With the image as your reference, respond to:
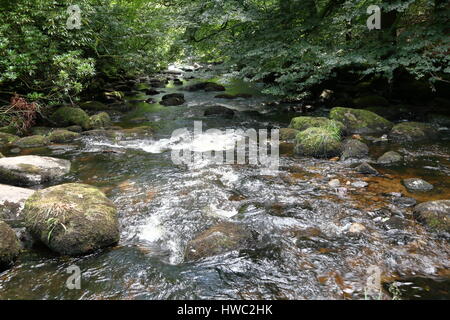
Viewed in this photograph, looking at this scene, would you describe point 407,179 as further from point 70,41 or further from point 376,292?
point 70,41

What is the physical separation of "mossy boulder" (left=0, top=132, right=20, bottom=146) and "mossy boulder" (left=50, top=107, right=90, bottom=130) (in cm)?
179

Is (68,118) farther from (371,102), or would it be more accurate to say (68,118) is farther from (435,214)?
(371,102)

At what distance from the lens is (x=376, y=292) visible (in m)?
3.06

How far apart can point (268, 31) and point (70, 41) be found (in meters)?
6.71

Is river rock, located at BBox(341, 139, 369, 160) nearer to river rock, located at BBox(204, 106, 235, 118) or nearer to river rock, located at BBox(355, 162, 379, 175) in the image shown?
river rock, located at BBox(355, 162, 379, 175)

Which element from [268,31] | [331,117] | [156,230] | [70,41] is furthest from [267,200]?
[70,41]

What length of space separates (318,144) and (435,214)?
10.9ft

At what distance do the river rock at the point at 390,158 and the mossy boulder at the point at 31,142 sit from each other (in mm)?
8635

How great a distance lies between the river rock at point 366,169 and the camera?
19.8ft

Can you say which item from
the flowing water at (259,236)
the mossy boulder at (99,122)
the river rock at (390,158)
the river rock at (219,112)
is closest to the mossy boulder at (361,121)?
the flowing water at (259,236)

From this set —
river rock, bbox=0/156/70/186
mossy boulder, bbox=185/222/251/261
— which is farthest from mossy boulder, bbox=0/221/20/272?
river rock, bbox=0/156/70/186

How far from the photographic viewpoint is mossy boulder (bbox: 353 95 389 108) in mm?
11336

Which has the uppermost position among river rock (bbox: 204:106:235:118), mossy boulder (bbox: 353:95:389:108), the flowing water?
mossy boulder (bbox: 353:95:389:108)

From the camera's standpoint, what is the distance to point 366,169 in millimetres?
6082
